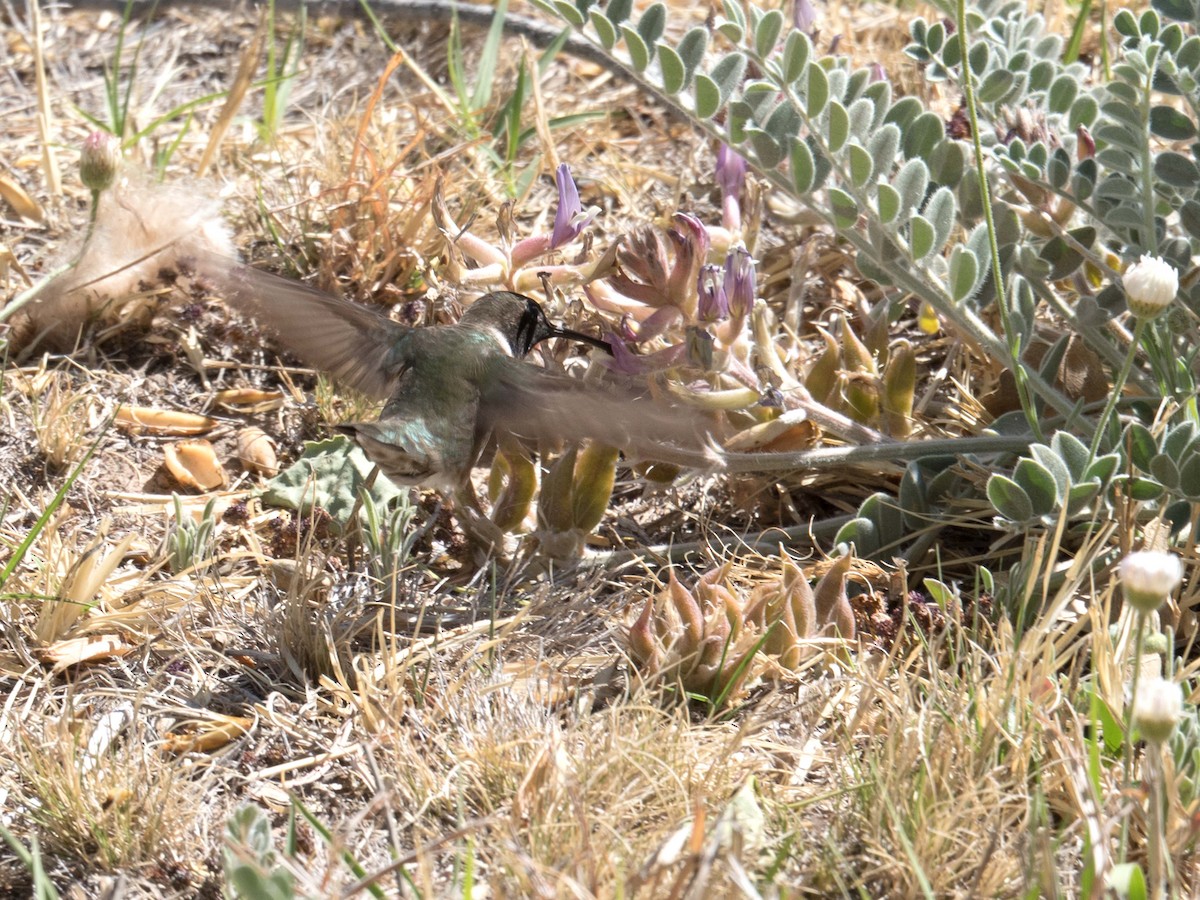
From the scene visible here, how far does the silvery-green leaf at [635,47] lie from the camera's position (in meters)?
2.61

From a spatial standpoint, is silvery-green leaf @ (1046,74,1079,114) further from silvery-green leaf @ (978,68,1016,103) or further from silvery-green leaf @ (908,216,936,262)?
silvery-green leaf @ (908,216,936,262)

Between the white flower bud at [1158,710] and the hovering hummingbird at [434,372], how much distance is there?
3.31ft

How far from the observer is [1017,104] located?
301 cm

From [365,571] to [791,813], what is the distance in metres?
1.08

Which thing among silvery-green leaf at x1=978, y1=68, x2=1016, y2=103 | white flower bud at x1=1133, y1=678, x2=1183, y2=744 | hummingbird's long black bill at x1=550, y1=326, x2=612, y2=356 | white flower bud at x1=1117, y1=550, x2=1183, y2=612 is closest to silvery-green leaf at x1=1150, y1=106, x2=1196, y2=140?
silvery-green leaf at x1=978, y1=68, x2=1016, y2=103

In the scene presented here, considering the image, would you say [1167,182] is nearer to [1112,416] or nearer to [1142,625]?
[1112,416]

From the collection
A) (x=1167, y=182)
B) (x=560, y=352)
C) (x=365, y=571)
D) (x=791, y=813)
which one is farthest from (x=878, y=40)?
(x=791, y=813)

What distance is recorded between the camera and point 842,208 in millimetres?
2576

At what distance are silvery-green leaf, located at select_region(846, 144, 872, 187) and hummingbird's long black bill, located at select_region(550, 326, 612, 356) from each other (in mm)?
560

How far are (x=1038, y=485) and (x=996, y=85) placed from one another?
0.98 metres

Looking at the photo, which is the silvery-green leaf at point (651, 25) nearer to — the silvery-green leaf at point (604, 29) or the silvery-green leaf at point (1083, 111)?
the silvery-green leaf at point (604, 29)

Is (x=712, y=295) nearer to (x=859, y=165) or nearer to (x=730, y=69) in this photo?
(x=859, y=165)

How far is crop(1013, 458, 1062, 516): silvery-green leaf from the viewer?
236cm

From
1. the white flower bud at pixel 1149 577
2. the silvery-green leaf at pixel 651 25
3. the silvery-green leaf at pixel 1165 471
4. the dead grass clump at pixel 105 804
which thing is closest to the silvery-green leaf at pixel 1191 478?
the silvery-green leaf at pixel 1165 471
